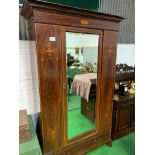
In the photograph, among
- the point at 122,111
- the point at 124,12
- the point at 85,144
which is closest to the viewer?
the point at 85,144

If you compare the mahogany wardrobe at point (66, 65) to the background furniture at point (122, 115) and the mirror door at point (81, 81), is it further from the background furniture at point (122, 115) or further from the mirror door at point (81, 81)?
the background furniture at point (122, 115)

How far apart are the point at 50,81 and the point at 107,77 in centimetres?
86

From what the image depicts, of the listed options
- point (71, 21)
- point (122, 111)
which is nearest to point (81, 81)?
point (71, 21)

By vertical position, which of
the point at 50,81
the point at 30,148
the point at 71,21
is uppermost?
the point at 71,21

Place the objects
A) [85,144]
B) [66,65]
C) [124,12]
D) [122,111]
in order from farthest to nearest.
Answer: [124,12], [122,111], [85,144], [66,65]

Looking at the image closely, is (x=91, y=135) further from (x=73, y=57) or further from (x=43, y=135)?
(x=73, y=57)

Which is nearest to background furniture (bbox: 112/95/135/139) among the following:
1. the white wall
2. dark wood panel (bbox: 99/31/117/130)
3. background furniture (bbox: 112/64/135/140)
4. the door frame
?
background furniture (bbox: 112/64/135/140)

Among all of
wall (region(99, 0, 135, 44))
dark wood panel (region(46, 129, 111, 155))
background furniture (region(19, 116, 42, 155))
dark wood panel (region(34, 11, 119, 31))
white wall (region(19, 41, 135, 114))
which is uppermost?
wall (region(99, 0, 135, 44))

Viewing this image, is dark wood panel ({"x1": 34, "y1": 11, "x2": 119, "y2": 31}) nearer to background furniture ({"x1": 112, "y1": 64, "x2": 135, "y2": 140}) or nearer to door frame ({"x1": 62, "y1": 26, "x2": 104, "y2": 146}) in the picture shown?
door frame ({"x1": 62, "y1": 26, "x2": 104, "y2": 146})

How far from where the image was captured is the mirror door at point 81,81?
1717mm

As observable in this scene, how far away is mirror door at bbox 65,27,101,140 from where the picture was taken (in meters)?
1.72

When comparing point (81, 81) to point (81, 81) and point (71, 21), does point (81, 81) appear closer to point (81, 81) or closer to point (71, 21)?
point (81, 81)

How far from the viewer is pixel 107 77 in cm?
204

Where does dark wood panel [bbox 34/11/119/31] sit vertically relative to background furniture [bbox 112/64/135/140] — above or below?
above
